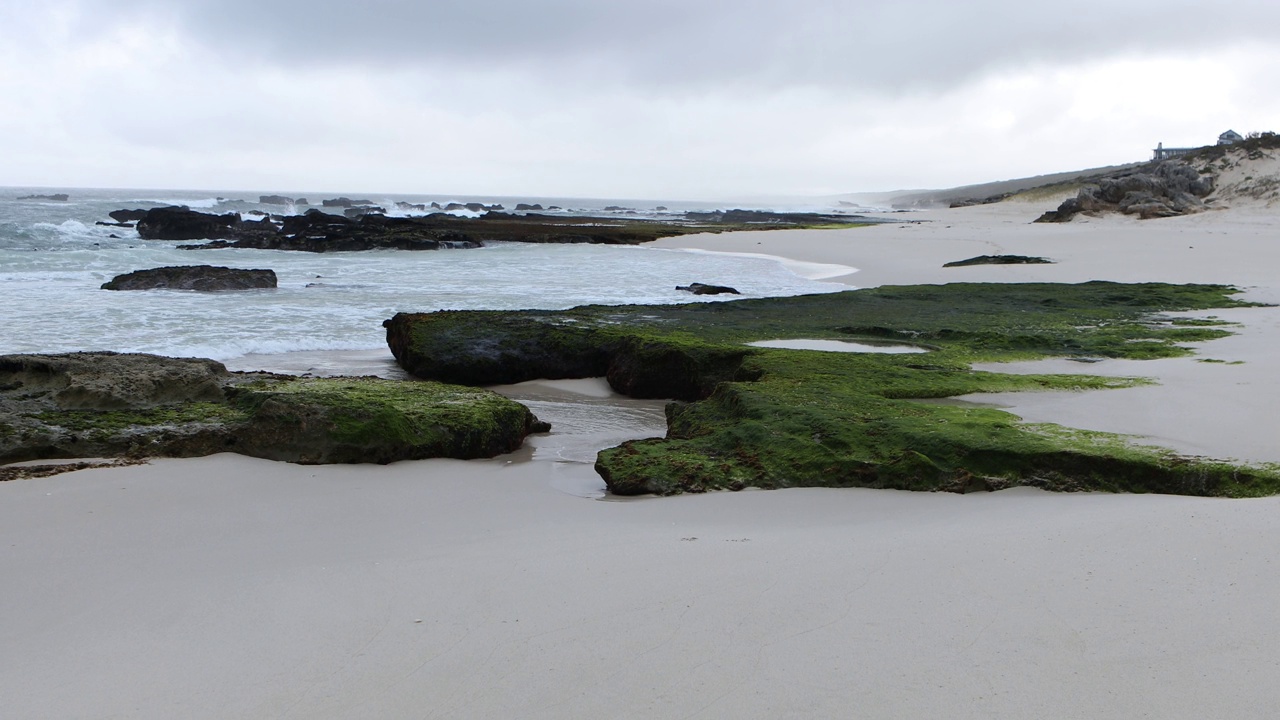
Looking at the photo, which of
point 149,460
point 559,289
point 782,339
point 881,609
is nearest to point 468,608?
point 881,609

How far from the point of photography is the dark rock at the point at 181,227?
32469 millimetres

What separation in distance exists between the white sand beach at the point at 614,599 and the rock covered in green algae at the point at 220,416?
8.5 inches

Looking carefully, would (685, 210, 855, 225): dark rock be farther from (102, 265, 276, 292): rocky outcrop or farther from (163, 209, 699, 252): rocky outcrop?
(102, 265, 276, 292): rocky outcrop

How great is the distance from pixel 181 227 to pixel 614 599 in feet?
114


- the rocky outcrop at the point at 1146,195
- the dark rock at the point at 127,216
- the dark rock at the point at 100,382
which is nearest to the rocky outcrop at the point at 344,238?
the dark rock at the point at 127,216

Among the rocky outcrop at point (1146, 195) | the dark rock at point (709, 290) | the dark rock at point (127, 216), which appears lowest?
the dark rock at point (709, 290)

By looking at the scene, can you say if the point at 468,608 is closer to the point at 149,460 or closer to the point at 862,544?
the point at 862,544

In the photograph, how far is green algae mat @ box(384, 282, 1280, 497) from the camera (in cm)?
400

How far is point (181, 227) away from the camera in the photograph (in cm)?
3278

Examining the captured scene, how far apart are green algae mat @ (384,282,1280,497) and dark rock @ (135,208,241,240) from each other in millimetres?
27554

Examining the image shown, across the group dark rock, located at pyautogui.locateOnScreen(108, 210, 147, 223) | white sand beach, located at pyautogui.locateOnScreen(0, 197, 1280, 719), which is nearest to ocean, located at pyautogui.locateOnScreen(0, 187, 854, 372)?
white sand beach, located at pyautogui.locateOnScreen(0, 197, 1280, 719)

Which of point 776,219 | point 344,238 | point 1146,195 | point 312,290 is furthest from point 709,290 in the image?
point 776,219

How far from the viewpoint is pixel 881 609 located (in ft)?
8.54

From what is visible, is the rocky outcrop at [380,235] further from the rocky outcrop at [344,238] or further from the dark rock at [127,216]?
the dark rock at [127,216]
